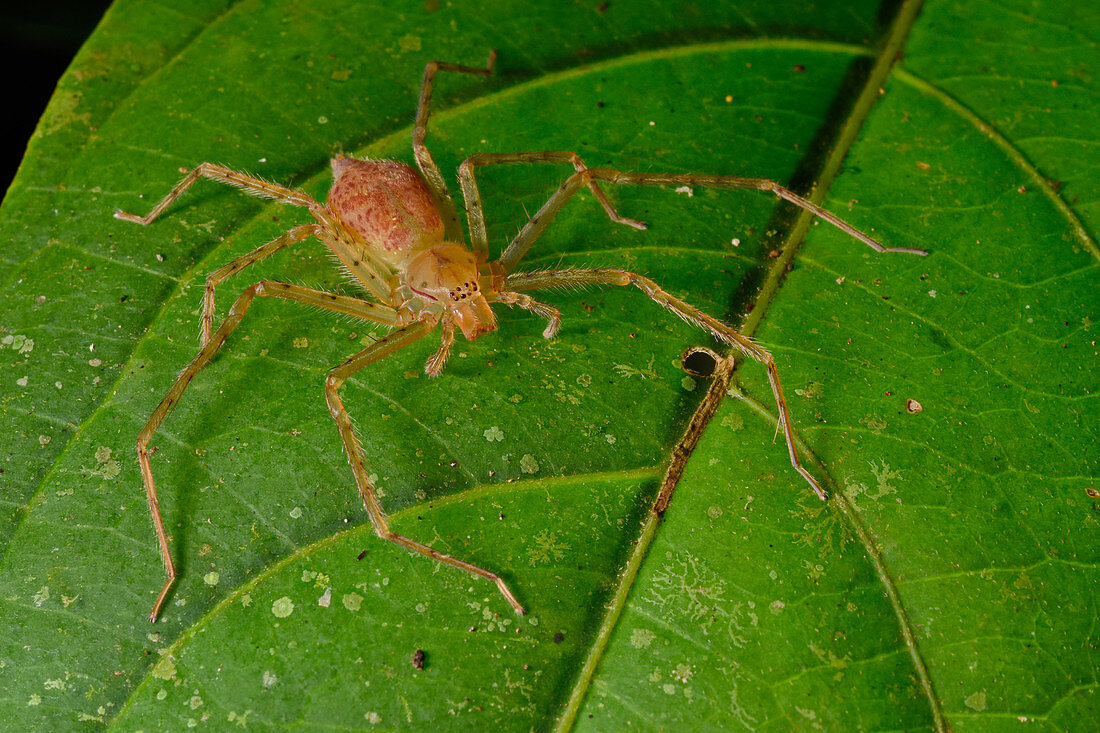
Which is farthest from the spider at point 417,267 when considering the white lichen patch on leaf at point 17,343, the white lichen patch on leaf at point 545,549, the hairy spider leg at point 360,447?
the white lichen patch on leaf at point 17,343

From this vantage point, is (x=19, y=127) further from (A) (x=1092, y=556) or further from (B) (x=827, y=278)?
(A) (x=1092, y=556)

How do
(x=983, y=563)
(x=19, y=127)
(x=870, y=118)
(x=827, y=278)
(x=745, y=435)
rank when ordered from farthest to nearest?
(x=19, y=127)
(x=870, y=118)
(x=827, y=278)
(x=745, y=435)
(x=983, y=563)

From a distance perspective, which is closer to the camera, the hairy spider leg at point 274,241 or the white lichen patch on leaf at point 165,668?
the white lichen patch on leaf at point 165,668

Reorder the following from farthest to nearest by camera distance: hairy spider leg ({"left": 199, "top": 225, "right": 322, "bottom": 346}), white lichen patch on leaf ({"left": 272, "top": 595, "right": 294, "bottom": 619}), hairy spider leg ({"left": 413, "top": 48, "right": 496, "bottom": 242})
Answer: hairy spider leg ({"left": 413, "top": 48, "right": 496, "bottom": 242})
hairy spider leg ({"left": 199, "top": 225, "right": 322, "bottom": 346})
white lichen patch on leaf ({"left": 272, "top": 595, "right": 294, "bottom": 619})

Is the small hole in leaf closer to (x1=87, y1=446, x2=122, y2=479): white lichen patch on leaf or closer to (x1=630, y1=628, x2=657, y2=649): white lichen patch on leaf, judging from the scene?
(x1=630, y1=628, x2=657, y2=649): white lichen patch on leaf

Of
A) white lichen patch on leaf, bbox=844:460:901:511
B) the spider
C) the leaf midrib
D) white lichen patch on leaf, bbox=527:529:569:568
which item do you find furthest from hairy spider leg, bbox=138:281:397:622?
white lichen patch on leaf, bbox=844:460:901:511

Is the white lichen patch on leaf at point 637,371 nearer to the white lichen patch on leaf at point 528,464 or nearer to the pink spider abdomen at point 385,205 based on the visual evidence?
the white lichen patch on leaf at point 528,464

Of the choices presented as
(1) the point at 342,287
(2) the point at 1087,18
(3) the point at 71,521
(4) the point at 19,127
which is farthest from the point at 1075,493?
(4) the point at 19,127

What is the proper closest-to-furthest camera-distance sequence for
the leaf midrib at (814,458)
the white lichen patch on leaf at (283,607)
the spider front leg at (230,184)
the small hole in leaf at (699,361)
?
1. the leaf midrib at (814,458)
2. the white lichen patch on leaf at (283,607)
3. the small hole in leaf at (699,361)
4. the spider front leg at (230,184)
